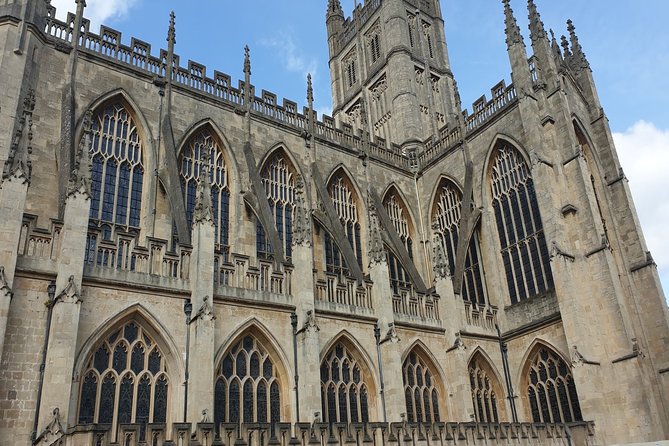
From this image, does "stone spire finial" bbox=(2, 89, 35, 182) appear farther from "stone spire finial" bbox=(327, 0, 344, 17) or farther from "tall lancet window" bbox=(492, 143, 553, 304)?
"stone spire finial" bbox=(327, 0, 344, 17)

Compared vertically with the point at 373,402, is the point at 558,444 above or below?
below

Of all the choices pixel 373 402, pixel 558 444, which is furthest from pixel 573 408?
pixel 373 402

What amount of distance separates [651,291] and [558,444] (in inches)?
304

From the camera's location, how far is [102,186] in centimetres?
1766

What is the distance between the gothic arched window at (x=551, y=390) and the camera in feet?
60.8

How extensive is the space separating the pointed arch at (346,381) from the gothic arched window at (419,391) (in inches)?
56.7

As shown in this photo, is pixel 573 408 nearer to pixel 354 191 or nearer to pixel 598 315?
pixel 598 315

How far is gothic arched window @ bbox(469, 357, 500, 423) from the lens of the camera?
64.1 ft

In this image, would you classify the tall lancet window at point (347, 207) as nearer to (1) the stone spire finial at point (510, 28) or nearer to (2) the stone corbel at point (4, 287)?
(1) the stone spire finial at point (510, 28)

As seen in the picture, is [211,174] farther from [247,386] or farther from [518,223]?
[518,223]

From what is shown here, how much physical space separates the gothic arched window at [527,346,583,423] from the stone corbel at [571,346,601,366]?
1.06 metres

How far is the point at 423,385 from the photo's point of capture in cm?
1841

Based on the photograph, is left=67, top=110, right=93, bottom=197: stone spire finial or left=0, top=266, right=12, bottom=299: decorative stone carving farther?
left=67, top=110, right=93, bottom=197: stone spire finial

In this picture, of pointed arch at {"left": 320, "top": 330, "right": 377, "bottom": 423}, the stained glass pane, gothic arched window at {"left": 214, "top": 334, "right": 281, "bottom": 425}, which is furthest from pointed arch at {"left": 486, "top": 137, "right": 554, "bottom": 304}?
the stained glass pane
